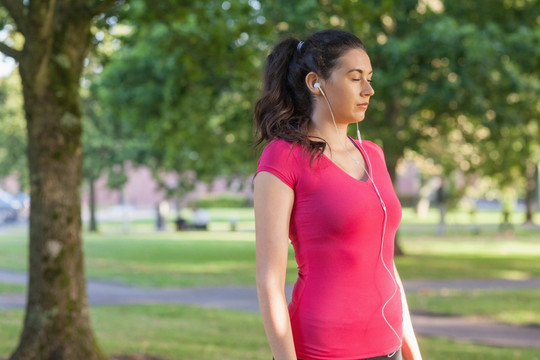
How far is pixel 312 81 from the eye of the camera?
255cm

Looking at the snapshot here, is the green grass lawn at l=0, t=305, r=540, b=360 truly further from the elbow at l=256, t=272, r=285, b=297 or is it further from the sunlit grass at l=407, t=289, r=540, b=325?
the elbow at l=256, t=272, r=285, b=297

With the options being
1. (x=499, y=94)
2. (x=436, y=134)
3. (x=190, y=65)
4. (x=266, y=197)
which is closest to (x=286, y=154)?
(x=266, y=197)

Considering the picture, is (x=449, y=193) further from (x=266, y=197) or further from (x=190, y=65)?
(x=266, y=197)

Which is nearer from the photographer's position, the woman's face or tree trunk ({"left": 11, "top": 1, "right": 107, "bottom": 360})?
the woman's face

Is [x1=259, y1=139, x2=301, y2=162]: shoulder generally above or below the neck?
below

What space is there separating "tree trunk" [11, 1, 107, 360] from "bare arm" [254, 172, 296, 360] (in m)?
4.84

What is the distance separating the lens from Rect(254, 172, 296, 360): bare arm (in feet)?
7.83

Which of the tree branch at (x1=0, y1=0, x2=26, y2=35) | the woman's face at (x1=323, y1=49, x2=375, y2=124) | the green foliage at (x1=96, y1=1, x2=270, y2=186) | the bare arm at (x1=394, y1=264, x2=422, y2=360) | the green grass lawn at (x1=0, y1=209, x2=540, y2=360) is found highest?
the green foliage at (x1=96, y1=1, x2=270, y2=186)

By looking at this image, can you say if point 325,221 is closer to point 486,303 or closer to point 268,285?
point 268,285

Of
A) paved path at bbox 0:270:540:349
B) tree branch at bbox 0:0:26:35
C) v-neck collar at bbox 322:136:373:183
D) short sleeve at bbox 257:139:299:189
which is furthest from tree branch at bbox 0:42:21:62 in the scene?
paved path at bbox 0:270:540:349

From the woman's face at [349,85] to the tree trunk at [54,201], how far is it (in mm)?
4818

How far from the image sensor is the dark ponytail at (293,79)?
253 centimetres

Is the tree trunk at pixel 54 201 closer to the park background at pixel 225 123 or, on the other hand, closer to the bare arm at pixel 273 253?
the park background at pixel 225 123

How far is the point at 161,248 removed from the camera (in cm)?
2797
